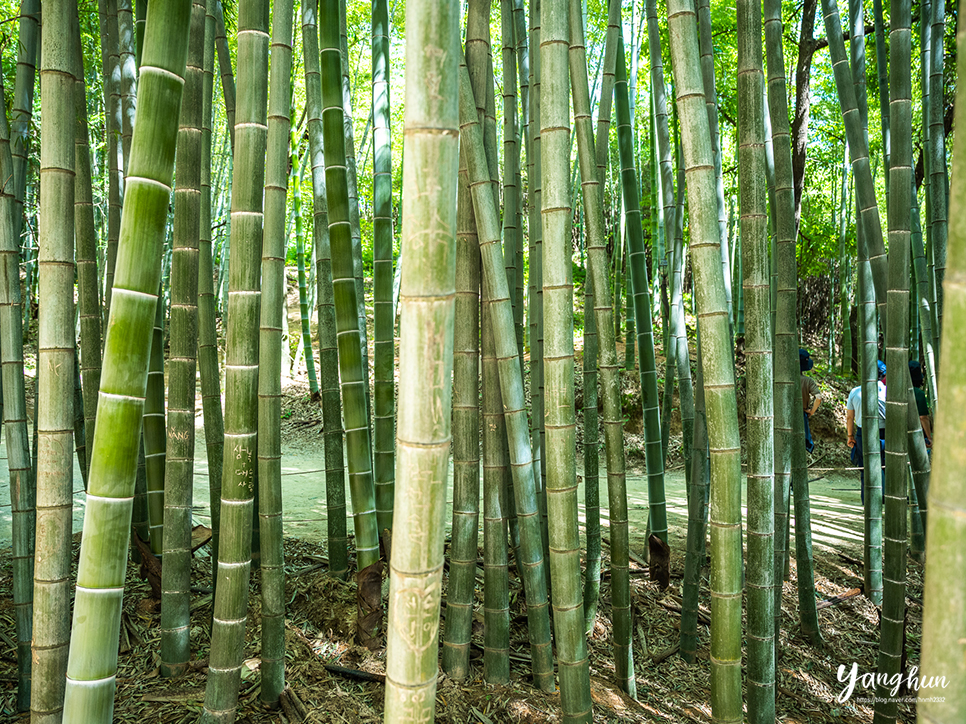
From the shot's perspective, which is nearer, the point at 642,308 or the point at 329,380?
the point at 329,380

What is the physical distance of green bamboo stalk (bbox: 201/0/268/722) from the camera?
124 centimetres

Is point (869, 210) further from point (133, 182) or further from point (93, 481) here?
point (93, 481)

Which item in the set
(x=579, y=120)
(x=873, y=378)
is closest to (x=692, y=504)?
(x=873, y=378)

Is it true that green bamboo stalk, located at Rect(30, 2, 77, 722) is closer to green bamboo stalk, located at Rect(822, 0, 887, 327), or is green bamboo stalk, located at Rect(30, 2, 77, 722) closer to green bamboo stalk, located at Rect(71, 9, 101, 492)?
green bamboo stalk, located at Rect(71, 9, 101, 492)

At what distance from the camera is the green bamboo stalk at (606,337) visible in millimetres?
1536

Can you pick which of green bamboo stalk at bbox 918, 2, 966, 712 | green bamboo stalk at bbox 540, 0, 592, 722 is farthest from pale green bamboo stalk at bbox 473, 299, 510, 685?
green bamboo stalk at bbox 918, 2, 966, 712

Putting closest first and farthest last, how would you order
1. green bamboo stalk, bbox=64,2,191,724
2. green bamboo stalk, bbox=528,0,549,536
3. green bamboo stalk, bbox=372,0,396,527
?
green bamboo stalk, bbox=64,2,191,724, green bamboo stalk, bbox=528,0,549,536, green bamboo stalk, bbox=372,0,396,527

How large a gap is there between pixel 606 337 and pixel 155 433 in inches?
54.9

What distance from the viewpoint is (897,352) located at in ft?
6.43

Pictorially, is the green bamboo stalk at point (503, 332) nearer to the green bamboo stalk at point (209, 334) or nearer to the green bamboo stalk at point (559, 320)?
the green bamboo stalk at point (559, 320)

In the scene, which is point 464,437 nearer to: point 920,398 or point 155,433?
point 155,433

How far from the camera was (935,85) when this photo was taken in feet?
8.47

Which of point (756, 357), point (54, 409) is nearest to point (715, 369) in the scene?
point (756, 357)

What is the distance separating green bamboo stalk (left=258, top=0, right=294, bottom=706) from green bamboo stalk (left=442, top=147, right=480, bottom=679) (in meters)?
0.41
